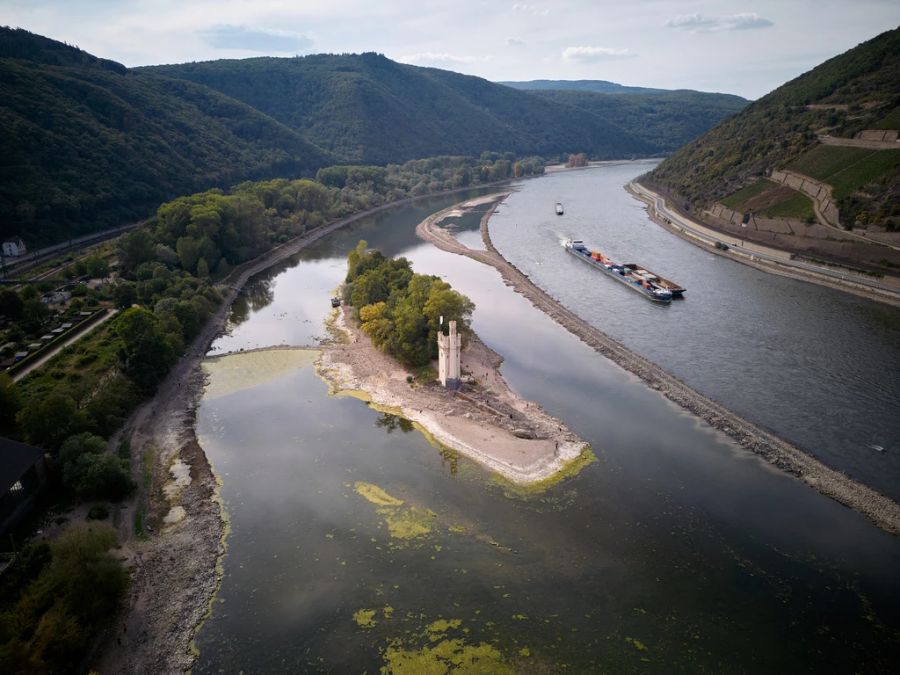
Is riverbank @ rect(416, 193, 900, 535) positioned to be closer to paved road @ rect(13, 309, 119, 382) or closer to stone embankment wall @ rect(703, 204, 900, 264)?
stone embankment wall @ rect(703, 204, 900, 264)

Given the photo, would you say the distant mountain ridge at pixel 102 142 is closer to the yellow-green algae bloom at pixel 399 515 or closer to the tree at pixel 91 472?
the tree at pixel 91 472

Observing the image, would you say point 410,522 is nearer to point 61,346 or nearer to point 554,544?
point 554,544

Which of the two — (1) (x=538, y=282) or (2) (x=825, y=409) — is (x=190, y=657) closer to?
(2) (x=825, y=409)

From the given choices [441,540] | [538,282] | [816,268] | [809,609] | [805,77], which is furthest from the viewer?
[805,77]

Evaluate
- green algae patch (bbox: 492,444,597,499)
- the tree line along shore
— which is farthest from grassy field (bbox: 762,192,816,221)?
the tree line along shore

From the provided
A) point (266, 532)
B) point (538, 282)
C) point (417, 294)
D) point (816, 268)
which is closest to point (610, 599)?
point (266, 532)
